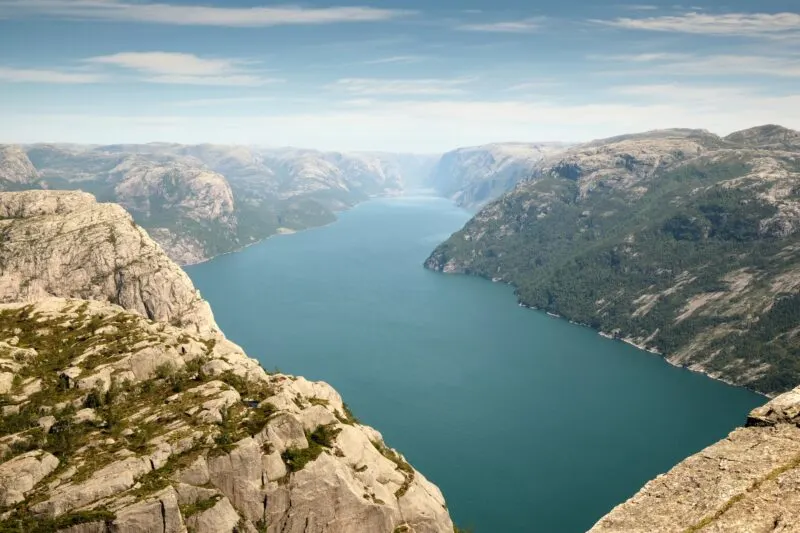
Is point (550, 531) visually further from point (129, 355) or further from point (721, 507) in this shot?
point (721, 507)

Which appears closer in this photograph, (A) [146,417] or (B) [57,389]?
(A) [146,417]

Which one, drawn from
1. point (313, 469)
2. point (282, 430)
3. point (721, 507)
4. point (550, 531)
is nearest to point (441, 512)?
point (313, 469)

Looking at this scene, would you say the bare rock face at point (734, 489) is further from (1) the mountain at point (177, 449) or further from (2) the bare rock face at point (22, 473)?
(2) the bare rock face at point (22, 473)

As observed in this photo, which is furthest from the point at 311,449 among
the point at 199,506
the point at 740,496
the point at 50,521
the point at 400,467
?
the point at 740,496

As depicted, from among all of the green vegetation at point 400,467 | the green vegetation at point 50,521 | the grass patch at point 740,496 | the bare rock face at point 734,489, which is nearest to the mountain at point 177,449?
the green vegetation at point 50,521

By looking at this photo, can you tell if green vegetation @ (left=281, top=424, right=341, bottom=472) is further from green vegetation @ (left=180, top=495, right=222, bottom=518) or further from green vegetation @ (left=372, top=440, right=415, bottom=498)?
green vegetation @ (left=372, top=440, right=415, bottom=498)
